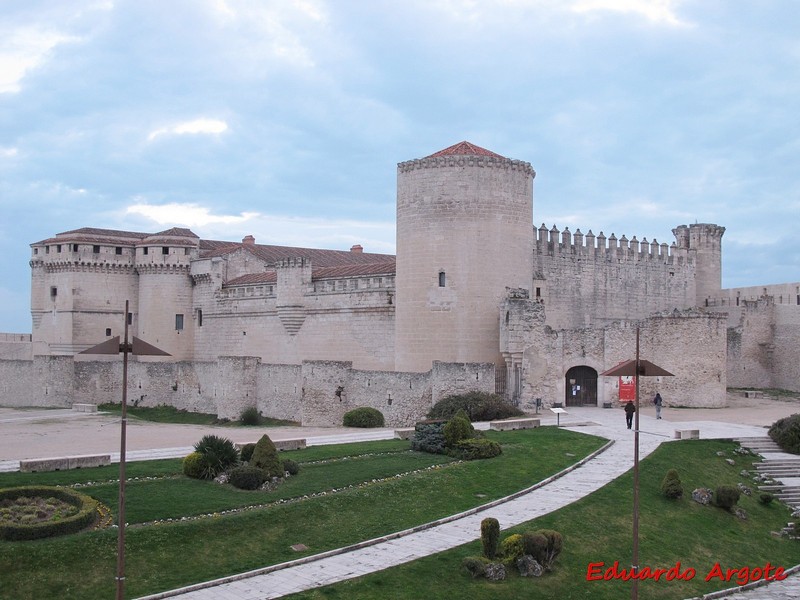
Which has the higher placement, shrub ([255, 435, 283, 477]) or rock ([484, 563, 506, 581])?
shrub ([255, 435, 283, 477])

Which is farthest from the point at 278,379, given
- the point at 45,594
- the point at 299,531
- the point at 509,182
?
the point at 45,594

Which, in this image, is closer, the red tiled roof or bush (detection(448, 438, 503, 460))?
bush (detection(448, 438, 503, 460))

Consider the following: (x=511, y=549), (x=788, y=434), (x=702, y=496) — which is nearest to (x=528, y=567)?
(x=511, y=549)

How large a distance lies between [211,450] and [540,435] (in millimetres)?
11382

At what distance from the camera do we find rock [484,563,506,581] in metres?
15.8

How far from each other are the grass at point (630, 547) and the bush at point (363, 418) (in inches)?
497

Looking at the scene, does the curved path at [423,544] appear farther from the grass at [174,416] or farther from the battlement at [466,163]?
the grass at [174,416]

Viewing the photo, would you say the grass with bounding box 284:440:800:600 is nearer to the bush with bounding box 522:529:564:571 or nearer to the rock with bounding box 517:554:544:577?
the rock with bounding box 517:554:544:577

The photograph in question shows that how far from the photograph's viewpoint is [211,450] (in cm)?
2123

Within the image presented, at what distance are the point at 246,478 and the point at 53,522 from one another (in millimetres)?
4940

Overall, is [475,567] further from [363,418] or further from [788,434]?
[363,418]

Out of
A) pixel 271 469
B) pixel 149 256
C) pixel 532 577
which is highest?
pixel 149 256

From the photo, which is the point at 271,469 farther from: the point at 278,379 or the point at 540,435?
the point at 278,379

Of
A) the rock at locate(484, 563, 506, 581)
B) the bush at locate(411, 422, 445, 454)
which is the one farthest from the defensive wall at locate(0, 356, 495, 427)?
the rock at locate(484, 563, 506, 581)
